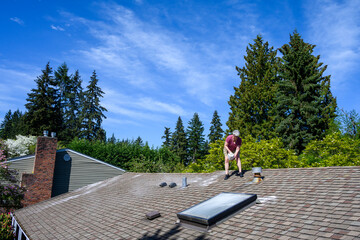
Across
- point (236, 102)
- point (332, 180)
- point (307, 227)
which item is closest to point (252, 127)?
point (236, 102)

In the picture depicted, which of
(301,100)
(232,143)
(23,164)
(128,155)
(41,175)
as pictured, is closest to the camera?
(232,143)

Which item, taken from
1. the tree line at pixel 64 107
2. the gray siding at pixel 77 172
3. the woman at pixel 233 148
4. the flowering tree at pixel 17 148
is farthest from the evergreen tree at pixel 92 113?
the woman at pixel 233 148

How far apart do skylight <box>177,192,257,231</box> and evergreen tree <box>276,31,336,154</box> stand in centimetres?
2320

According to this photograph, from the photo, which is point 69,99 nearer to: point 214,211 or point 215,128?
point 215,128

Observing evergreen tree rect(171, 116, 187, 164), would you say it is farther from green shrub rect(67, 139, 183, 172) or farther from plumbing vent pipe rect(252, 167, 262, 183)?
plumbing vent pipe rect(252, 167, 262, 183)

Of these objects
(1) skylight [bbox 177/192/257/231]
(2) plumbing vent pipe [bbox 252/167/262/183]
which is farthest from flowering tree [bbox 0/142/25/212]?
(2) plumbing vent pipe [bbox 252/167/262/183]

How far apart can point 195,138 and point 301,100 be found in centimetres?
3664

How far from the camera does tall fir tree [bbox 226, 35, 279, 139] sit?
30.7m

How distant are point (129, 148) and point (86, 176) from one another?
6053 millimetres

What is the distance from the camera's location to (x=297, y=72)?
95.5ft

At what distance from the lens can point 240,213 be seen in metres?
5.62

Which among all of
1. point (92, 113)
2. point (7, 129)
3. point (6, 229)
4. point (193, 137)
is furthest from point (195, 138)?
point (7, 129)

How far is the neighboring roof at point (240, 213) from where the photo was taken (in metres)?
4.36

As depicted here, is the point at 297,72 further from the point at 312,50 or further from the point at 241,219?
the point at 241,219
